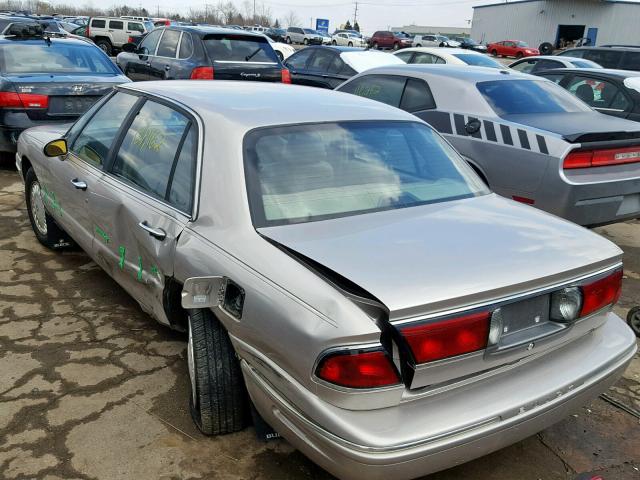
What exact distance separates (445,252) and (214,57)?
762cm

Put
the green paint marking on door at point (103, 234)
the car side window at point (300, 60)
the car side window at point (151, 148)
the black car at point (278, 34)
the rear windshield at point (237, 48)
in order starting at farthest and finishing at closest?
the black car at point (278, 34), the car side window at point (300, 60), the rear windshield at point (237, 48), the green paint marking on door at point (103, 234), the car side window at point (151, 148)

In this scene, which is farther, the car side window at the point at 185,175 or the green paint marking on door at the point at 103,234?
the green paint marking on door at the point at 103,234

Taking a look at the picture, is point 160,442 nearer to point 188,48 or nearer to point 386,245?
point 386,245

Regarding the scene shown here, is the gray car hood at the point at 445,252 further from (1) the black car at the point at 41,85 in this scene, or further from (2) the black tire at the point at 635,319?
(1) the black car at the point at 41,85

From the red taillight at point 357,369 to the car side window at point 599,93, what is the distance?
21.8 feet

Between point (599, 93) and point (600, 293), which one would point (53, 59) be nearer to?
point (599, 93)

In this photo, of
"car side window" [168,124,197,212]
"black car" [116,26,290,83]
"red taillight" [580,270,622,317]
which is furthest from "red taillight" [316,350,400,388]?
"black car" [116,26,290,83]

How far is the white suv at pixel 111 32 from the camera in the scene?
92.7ft

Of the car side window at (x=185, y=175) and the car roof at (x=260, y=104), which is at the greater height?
the car roof at (x=260, y=104)

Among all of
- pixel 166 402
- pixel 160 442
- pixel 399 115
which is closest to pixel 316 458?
pixel 160 442

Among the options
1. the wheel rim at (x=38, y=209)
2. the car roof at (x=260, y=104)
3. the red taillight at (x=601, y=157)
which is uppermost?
the car roof at (x=260, y=104)

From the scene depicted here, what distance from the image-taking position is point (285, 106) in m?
3.04

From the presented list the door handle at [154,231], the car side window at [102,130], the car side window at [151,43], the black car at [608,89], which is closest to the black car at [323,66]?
the car side window at [151,43]

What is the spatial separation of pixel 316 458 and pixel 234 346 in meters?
0.57
